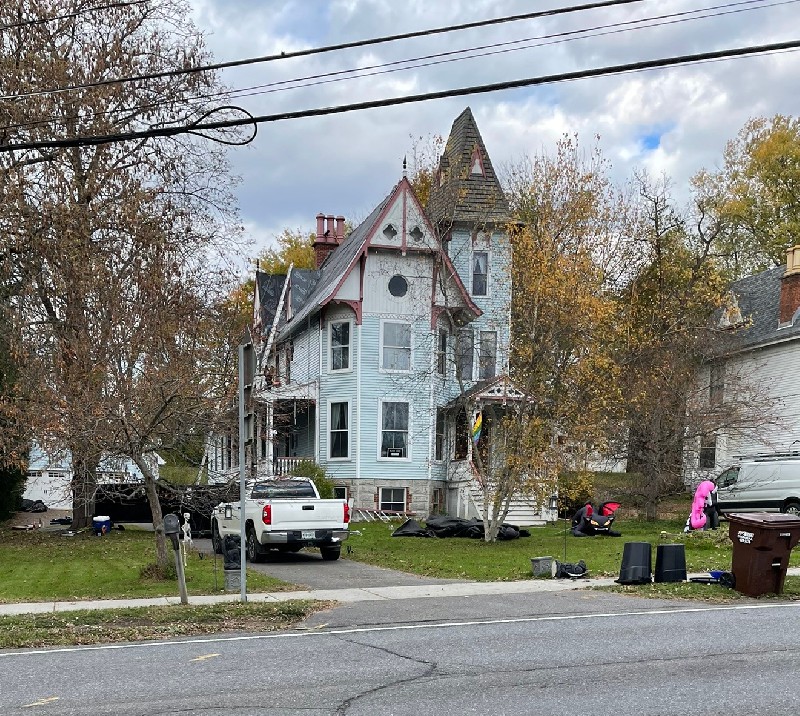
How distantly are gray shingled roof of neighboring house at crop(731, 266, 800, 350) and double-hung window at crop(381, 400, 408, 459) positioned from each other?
46.3ft

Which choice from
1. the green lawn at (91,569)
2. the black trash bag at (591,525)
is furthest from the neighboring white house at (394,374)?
the green lawn at (91,569)

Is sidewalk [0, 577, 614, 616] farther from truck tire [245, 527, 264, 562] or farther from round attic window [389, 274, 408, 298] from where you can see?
round attic window [389, 274, 408, 298]

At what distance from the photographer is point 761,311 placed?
4166cm

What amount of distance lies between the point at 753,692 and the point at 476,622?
15.6 feet

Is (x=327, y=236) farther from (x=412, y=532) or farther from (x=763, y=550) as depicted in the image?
(x=763, y=550)

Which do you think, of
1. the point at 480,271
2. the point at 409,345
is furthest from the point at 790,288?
the point at 409,345

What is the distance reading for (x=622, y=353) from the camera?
118 ft

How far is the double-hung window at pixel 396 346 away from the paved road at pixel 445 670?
21.7 m

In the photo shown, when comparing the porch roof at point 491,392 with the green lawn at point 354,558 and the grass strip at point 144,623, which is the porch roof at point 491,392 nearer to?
the green lawn at point 354,558

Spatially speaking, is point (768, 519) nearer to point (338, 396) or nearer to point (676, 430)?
point (676, 430)

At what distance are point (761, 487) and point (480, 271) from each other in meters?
12.5

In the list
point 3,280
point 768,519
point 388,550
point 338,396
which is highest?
point 3,280

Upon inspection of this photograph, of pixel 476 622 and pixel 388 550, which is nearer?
pixel 476 622

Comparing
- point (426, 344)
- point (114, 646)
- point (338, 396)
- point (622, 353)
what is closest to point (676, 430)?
point (622, 353)
